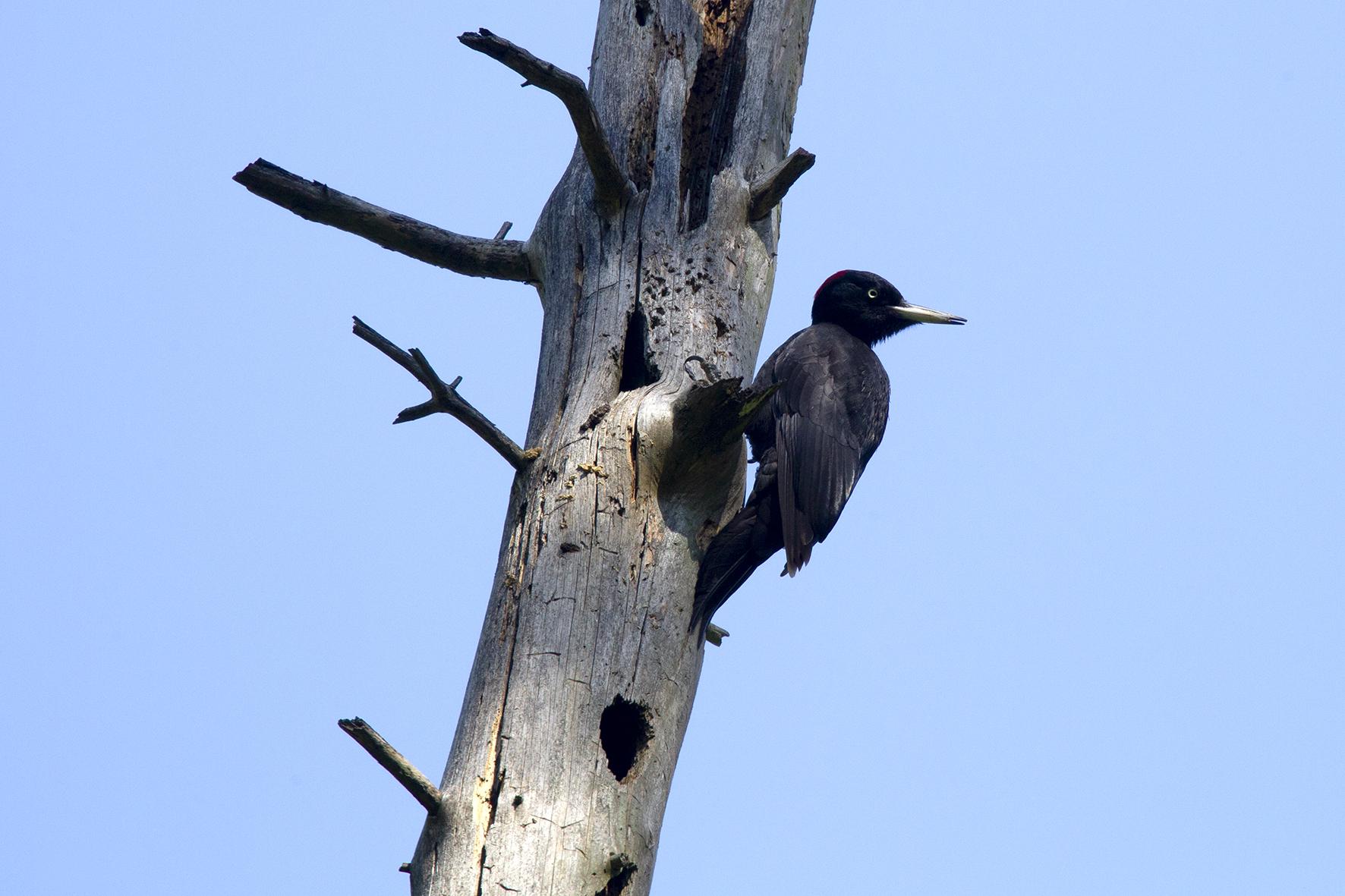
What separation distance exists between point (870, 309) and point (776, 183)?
1.49 metres

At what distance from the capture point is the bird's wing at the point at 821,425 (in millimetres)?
3768

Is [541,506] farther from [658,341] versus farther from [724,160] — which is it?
[724,160]

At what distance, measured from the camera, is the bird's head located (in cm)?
495

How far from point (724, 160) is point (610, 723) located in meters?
1.75

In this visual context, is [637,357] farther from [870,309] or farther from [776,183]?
[870,309]

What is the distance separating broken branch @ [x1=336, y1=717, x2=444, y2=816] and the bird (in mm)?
796

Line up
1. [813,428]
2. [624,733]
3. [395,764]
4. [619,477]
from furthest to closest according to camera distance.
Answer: [813,428] → [619,477] → [624,733] → [395,764]

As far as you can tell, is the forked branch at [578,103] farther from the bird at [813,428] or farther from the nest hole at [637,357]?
the bird at [813,428]

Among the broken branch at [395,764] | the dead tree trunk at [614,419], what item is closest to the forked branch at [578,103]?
the dead tree trunk at [614,419]

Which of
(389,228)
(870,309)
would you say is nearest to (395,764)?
(389,228)

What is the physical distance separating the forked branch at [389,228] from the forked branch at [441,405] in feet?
2.65

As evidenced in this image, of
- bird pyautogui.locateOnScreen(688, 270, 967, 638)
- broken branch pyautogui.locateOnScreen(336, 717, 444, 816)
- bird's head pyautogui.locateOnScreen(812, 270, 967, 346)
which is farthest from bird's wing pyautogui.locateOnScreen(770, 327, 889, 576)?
broken branch pyautogui.locateOnScreen(336, 717, 444, 816)

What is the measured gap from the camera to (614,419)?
3219mm

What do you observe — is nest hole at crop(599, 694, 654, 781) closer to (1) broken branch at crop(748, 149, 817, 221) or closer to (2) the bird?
(2) the bird
